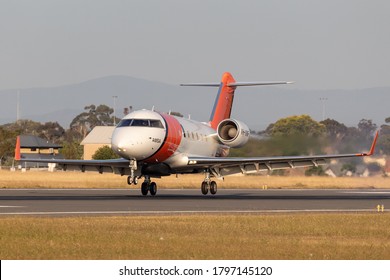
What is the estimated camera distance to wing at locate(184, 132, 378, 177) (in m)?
43.2

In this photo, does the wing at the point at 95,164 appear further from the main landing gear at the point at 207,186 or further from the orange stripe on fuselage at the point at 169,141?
the main landing gear at the point at 207,186

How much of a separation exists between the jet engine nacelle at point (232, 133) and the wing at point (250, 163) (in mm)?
2875

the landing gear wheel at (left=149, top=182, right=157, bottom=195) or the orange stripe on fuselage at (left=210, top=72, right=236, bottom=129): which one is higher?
the orange stripe on fuselage at (left=210, top=72, right=236, bottom=129)

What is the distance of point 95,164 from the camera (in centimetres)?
4444

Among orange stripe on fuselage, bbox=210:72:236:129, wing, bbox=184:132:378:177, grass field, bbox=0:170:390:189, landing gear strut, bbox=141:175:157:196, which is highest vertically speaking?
orange stripe on fuselage, bbox=210:72:236:129

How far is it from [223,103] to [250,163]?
364 inches

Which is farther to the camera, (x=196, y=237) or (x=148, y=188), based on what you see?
(x=148, y=188)

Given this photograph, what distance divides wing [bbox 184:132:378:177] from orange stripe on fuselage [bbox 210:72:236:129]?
6805 millimetres

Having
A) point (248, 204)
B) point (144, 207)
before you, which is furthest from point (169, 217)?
point (248, 204)

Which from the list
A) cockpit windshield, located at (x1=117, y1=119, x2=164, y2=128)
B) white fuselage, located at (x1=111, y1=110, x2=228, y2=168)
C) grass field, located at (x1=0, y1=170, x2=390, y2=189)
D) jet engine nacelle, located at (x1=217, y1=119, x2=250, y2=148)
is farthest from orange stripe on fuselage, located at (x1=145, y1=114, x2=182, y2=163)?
grass field, located at (x1=0, y1=170, x2=390, y2=189)

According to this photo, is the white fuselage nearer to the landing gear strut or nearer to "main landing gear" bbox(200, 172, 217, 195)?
the landing gear strut

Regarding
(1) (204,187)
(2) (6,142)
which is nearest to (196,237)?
(1) (204,187)

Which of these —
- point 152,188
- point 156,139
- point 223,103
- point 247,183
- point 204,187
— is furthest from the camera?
point 247,183

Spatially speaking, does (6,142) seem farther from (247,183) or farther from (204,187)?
(204,187)
